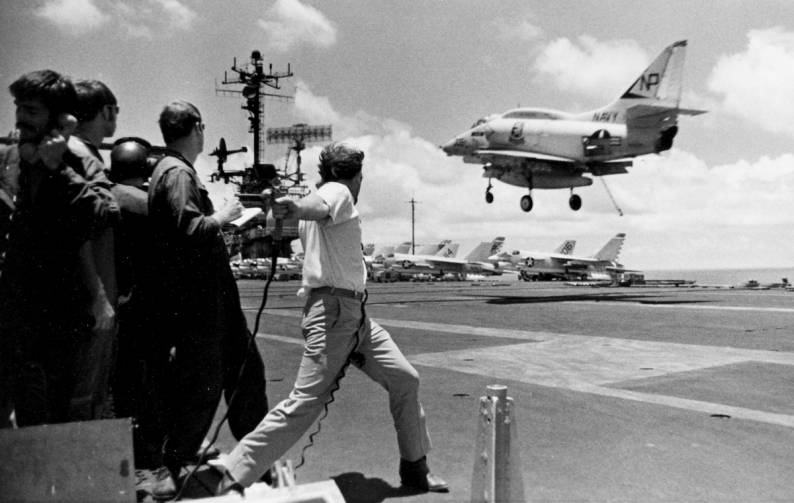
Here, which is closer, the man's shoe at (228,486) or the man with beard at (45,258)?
the man with beard at (45,258)

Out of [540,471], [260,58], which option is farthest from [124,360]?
[260,58]

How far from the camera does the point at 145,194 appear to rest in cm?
360

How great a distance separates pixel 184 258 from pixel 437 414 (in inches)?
114

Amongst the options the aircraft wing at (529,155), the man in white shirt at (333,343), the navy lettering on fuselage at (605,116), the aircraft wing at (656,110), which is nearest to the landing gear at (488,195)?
the aircraft wing at (529,155)

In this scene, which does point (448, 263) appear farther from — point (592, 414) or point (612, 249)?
point (592, 414)

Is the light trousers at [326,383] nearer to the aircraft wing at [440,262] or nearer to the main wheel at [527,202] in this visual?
the main wheel at [527,202]

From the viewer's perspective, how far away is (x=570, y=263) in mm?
65938

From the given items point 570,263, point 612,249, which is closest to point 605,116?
point 570,263

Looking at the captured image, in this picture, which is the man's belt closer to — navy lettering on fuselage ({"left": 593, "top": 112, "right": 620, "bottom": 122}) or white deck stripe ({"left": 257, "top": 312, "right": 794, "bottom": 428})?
white deck stripe ({"left": 257, "top": 312, "right": 794, "bottom": 428})

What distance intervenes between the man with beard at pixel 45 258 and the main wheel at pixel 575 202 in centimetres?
3593

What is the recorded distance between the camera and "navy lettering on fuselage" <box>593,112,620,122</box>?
32375mm

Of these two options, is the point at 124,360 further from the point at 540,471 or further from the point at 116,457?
the point at 540,471

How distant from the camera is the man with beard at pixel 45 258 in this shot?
263 centimetres

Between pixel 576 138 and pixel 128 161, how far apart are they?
31.4m
